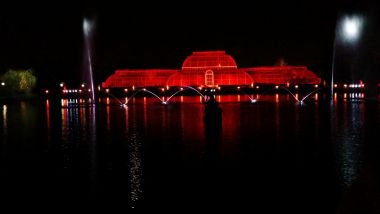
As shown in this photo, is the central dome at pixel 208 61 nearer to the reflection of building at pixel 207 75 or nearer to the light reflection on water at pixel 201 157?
the reflection of building at pixel 207 75

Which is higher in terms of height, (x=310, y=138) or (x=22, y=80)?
(x=22, y=80)

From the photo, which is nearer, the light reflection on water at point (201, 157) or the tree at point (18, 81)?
the light reflection on water at point (201, 157)

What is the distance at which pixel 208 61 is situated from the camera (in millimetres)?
131625

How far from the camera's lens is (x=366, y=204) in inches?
260

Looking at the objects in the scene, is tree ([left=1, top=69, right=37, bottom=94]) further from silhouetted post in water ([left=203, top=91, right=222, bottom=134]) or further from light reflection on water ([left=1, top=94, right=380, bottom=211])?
silhouetted post in water ([left=203, top=91, right=222, bottom=134])

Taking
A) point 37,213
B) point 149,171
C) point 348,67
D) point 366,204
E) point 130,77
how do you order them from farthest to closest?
point 130,77 → point 348,67 → point 149,171 → point 37,213 → point 366,204

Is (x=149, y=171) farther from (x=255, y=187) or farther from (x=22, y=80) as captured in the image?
(x=22, y=80)

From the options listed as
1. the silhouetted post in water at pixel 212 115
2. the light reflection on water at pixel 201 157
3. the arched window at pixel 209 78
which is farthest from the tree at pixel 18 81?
the silhouetted post in water at pixel 212 115

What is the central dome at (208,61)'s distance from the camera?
5148 inches

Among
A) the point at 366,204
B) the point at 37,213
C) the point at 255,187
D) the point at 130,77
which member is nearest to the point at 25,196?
the point at 37,213

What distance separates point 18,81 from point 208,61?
5484 cm

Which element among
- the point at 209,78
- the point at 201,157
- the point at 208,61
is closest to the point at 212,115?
the point at 201,157

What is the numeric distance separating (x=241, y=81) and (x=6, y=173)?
109754 millimetres

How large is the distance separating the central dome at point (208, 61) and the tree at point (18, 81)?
46863 mm
